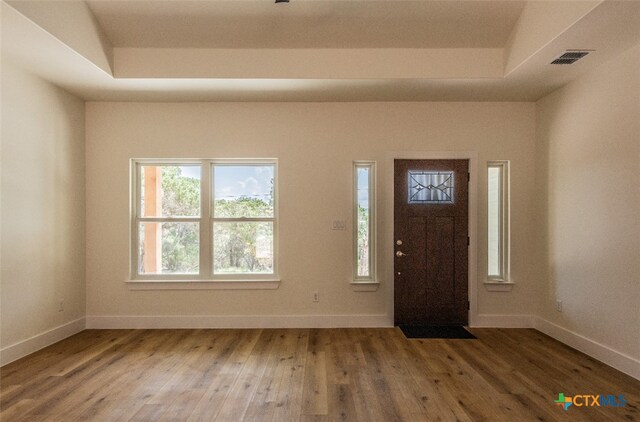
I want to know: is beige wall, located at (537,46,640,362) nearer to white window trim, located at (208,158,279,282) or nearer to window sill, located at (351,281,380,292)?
window sill, located at (351,281,380,292)

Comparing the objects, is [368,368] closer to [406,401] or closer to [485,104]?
[406,401]

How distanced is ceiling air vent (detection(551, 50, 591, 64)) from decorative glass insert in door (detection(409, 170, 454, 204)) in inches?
66.2

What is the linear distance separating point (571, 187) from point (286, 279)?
345 cm

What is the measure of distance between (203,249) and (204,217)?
417mm

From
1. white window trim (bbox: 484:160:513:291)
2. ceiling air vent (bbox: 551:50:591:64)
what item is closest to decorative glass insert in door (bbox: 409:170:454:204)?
white window trim (bbox: 484:160:513:291)

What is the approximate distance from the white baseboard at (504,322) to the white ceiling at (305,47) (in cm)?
279

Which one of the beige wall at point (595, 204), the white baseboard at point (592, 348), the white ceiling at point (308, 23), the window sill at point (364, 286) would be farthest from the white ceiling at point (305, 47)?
the white baseboard at point (592, 348)

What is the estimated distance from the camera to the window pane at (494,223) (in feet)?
15.9

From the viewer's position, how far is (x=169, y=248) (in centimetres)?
482

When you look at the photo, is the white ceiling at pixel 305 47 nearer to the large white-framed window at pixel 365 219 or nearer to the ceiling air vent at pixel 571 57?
the ceiling air vent at pixel 571 57

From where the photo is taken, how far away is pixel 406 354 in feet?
12.3

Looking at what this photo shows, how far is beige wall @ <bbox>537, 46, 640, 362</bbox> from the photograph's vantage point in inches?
129

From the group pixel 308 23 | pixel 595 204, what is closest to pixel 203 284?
pixel 308 23

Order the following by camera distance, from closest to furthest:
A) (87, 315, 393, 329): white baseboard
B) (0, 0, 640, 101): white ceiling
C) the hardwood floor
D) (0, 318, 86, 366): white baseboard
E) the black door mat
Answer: the hardwood floor → (0, 0, 640, 101): white ceiling → (0, 318, 86, 366): white baseboard → the black door mat → (87, 315, 393, 329): white baseboard
